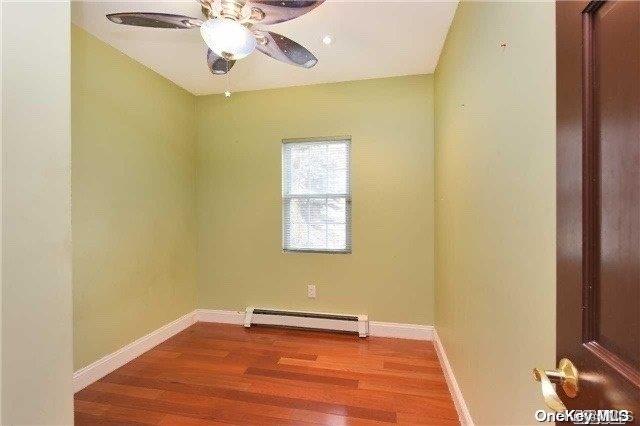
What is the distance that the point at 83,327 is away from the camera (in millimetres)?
2082

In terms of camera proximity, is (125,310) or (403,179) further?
(403,179)

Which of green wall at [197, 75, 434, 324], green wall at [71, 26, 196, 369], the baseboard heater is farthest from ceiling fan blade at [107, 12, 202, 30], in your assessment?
the baseboard heater

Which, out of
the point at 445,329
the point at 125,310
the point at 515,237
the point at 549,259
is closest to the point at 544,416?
the point at 549,259

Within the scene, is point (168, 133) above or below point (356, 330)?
above

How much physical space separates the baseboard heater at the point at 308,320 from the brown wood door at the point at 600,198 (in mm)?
2337

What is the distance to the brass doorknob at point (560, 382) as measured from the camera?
549 mm

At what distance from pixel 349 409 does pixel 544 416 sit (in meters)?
1.35

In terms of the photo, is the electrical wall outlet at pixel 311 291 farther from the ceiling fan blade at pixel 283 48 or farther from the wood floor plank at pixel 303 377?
the ceiling fan blade at pixel 283 48

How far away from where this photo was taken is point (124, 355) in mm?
2375

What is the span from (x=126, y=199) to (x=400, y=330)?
271 cm

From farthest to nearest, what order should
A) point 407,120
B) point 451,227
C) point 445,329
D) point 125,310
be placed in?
point 407,120 < point 125,310 < point 445,329 < point 451,227

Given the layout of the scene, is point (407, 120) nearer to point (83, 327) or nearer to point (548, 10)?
point (548, 10)

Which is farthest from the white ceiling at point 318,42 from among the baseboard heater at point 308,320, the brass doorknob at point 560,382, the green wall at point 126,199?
the baseboard heater at point 308,320

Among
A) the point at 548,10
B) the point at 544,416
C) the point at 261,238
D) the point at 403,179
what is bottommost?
the point at 544,416
